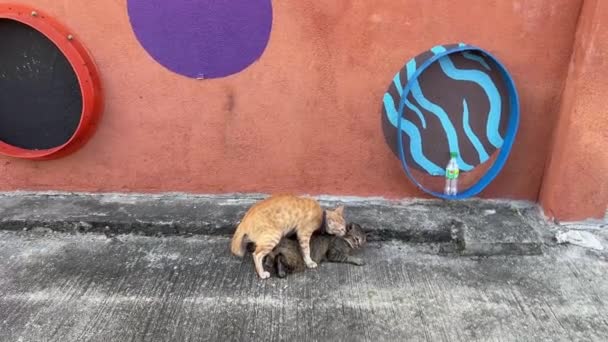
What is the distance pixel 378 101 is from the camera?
12.4 ft

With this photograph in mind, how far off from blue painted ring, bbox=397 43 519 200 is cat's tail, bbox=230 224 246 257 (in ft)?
4.33

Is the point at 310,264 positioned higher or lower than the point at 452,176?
lower

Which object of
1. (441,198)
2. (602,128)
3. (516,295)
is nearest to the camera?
(516,295)

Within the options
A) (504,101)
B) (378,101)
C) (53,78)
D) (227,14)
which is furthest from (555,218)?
(53,78)

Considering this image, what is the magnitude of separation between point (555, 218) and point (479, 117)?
96 centimetres

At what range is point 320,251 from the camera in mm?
3393

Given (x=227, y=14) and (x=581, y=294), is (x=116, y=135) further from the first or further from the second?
(x=581, y=294)

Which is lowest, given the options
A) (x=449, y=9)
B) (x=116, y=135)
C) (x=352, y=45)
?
(x=116, y=135)

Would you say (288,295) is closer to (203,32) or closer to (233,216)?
(233,216)

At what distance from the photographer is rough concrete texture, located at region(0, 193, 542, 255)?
3.62 metres

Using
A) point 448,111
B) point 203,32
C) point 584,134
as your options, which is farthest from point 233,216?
point 584,134

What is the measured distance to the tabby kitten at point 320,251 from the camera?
3.27 meters

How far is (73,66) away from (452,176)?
3.00 meters

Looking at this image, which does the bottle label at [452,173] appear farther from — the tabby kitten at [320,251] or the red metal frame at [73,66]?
the red metal frame at [73,66]
